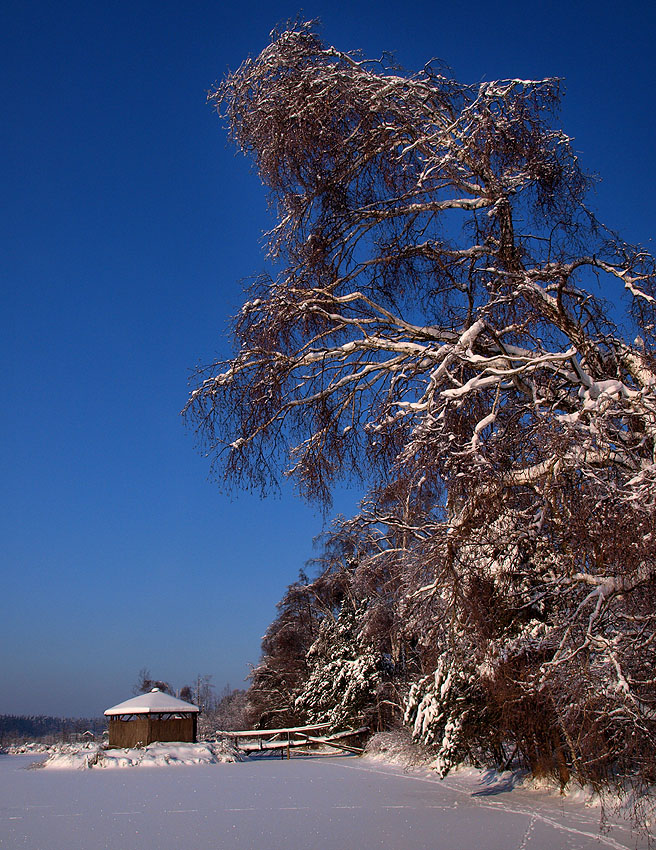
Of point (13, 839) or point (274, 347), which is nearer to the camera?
point (274, 347)

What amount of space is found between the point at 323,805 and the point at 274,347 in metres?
7.49

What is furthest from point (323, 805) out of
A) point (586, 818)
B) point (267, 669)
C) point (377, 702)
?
point (267, 669)

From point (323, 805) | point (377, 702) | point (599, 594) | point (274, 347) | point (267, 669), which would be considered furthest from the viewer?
point (267, 669)

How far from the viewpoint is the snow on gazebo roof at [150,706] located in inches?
1132

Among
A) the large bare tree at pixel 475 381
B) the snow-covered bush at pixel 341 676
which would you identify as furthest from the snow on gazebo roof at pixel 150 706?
the large bare tree at pixel 475 381

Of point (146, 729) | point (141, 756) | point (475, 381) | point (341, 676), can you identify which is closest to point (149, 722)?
point (146, 729)

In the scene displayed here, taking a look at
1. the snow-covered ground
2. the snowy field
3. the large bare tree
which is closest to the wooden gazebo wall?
the snow-covered ground

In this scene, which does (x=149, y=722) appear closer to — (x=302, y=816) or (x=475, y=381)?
(x=302, y=816)

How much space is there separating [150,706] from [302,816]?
22.2 m

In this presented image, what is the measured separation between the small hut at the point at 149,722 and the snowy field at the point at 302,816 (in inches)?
564

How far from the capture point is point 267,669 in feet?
117

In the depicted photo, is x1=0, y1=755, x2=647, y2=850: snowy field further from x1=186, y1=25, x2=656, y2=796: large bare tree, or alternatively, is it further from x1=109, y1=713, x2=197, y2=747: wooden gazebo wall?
x1=109, y1=713, x2=197, y2=747: wooden gazebo wall

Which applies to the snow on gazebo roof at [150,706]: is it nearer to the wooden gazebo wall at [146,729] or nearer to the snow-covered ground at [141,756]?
the wooden gazebo wall at [146,729]

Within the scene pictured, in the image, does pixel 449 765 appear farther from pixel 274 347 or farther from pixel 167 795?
pixel 274 347
